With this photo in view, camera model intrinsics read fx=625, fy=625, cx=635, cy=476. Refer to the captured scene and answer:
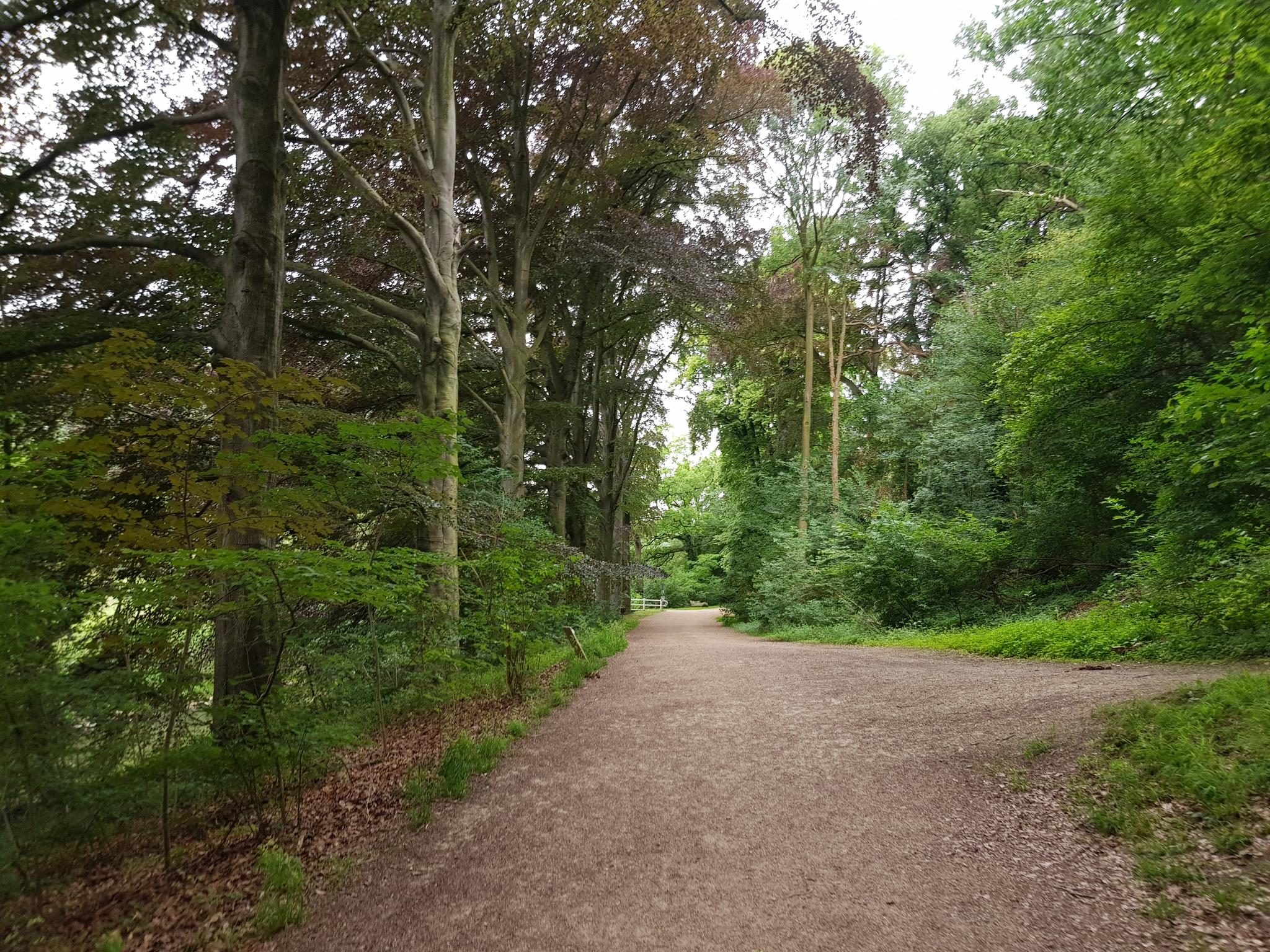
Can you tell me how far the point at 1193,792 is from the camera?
3.26 meters

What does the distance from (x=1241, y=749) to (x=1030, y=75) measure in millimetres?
13124

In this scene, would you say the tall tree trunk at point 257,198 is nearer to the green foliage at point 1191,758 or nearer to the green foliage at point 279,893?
the green foliage at point 279,893

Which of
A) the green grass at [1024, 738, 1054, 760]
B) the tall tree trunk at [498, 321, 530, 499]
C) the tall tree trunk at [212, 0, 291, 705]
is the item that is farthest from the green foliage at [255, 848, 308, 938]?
the tall tree trunk at [498, 321, 530, 499]

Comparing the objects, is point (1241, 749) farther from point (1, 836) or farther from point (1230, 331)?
point (1230, 331)

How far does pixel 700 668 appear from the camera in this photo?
9945 millimetres

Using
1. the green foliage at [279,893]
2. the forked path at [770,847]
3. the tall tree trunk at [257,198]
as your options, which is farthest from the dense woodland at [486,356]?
the forked path at [770,847]

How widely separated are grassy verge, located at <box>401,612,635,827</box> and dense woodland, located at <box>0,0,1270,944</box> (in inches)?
24.5

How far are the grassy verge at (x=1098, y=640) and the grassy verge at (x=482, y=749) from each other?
19.7 ft

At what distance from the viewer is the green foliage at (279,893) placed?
2.91 meters

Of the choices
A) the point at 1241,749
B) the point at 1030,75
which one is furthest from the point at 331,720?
the point at 1030,75

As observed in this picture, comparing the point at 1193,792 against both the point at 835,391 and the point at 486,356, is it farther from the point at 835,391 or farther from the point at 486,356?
the point at 835,391

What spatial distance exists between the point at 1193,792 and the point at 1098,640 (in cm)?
541

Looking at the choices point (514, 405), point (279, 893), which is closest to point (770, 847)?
point (279, 893)

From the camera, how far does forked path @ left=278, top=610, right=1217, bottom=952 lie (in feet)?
9.19
